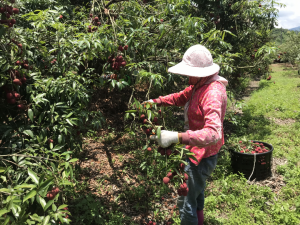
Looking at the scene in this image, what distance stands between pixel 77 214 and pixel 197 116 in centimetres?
202

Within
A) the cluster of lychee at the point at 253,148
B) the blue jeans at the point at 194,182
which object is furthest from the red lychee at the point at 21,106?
the cluster of lychee at the point at 253,148

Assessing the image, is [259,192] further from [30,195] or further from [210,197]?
[30,195]

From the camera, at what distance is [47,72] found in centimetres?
268

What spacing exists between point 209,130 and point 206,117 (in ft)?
0.37

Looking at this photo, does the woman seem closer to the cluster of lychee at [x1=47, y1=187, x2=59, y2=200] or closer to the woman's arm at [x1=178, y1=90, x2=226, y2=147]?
the woman's arm at [x1=178, y1=90, x2=226, y2=147]

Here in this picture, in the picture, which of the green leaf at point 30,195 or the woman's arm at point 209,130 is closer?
the green leaf at point 30,195

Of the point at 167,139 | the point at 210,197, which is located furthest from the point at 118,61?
the point at 210,197

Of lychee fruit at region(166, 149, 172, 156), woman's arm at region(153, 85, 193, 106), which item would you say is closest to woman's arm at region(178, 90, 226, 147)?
lychee fruit at region(166, 149, 172, 156)

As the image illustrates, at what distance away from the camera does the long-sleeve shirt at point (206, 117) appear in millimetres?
1506

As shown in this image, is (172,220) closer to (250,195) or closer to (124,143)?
(250,195)

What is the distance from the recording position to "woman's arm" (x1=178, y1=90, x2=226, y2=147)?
150 centimetres

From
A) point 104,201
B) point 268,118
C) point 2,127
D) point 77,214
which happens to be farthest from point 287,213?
point 268,118

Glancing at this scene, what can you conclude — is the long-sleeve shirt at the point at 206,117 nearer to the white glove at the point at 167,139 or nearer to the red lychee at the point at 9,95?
the white glove at the point at 167,139

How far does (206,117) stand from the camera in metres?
1.57
